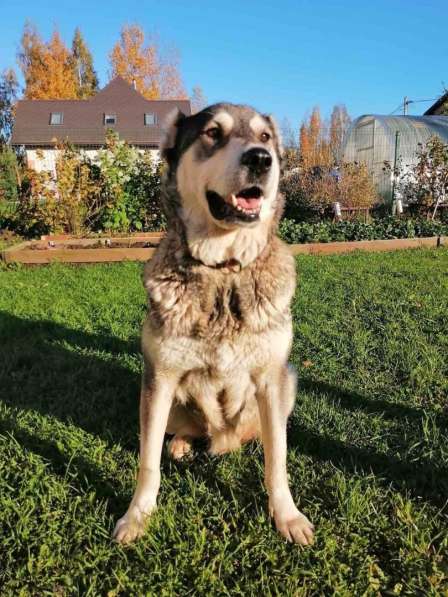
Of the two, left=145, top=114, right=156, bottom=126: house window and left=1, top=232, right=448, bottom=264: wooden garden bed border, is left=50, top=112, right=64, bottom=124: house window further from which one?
left=1, top=232, right=448, bottom=264: wooden garden bed border

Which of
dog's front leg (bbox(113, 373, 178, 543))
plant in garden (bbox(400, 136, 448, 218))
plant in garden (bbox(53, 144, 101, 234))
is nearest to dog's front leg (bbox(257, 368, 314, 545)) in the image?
dog's front leg (bbox(113, 373, 178, 543))

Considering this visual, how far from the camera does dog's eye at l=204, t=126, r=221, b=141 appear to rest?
2.15 m

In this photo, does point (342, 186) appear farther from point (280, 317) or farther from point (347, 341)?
point (280, 317)

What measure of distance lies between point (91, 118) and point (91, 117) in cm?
12

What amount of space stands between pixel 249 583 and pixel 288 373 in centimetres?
90

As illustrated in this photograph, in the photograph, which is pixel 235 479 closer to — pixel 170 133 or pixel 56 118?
pixel 170 133

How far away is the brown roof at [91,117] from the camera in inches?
1204

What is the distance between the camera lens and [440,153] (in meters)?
11.4

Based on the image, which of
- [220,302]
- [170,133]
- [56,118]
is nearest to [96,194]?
[170,133]

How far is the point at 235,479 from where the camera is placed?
234 centimetres

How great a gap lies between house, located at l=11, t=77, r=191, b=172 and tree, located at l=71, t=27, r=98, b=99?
12.4 metres

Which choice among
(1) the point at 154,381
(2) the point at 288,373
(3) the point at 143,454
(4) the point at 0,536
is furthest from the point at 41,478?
(2) the point at 288,373

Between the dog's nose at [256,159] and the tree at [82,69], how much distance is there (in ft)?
155

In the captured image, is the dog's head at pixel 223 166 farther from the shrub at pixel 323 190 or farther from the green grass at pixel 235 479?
the shrub at pixel 323 190
